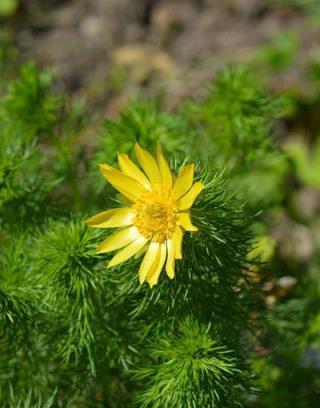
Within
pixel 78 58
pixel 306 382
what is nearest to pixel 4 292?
pixel 306 382

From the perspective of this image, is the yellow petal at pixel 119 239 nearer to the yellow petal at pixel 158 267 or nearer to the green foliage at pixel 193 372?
the yellow petal at pixel 158 267

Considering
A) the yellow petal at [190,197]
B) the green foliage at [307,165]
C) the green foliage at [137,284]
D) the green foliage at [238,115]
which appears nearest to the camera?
the yellow petal at [190,197]

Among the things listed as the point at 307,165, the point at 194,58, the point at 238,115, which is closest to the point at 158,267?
the point at 238,115

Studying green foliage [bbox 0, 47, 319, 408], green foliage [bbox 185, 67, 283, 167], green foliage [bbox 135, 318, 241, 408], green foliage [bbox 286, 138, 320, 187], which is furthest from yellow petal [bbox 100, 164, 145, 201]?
green foliage [bbox 286, 138, 320, 187]

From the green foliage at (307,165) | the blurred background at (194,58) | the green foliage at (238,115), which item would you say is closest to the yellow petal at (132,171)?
the green foliage at (238,115)

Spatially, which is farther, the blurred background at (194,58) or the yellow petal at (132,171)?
the blurred background at (194,58)

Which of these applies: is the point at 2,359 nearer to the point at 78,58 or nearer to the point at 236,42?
the point at 78,58

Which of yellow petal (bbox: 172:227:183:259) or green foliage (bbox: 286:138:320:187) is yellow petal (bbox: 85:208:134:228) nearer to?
yellow petal (bbox: 172:227:183:259)
